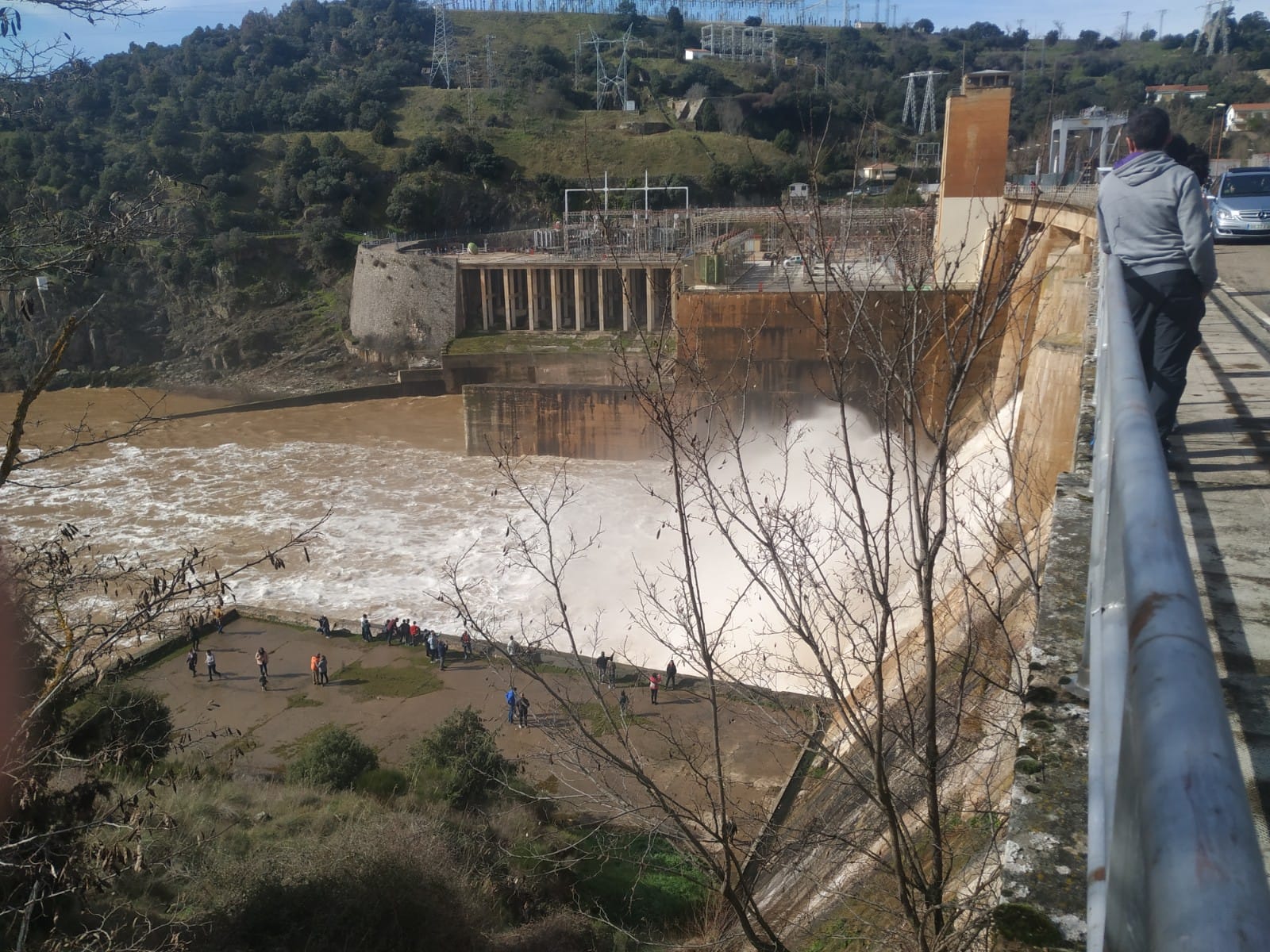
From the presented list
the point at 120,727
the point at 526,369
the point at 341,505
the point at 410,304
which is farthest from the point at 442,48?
the point at 120,727

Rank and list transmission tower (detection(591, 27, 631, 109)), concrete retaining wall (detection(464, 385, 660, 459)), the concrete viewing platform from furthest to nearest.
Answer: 1. transmission tower (detection(591, 27, 631, 109))
2. concrete retaining wall (detection(464, 385, 660, 459))
3. the concrete viewing platform

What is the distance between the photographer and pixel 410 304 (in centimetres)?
4244

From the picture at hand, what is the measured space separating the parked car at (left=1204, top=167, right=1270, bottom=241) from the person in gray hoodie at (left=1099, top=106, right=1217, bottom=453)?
897 centimetres

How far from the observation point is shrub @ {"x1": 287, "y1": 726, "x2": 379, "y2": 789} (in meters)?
11.8

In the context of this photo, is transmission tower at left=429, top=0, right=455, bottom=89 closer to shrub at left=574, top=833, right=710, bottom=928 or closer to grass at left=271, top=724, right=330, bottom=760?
grass at left=271, top=724, right=330, bottom=760

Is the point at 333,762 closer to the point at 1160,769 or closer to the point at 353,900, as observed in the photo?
the point at 353,900

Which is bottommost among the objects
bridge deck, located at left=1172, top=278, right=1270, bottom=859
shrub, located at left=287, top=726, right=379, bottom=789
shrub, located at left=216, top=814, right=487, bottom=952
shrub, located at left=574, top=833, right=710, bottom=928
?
shrub, located at left=574, top=833, right=710, bottom=928

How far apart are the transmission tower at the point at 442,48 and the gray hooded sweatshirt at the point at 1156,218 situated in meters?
94.0

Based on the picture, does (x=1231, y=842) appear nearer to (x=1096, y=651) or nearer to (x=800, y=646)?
(x=1096, y=651)

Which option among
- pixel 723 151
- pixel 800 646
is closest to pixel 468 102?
pixel 723 151

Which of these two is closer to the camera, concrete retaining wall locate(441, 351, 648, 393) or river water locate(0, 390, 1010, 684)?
river water locate(0, 390, 1010, 684)

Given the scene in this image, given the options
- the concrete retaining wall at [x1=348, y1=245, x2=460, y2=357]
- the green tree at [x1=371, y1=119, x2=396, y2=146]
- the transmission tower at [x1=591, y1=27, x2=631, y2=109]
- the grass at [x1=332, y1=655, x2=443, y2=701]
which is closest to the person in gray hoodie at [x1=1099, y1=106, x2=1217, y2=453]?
the grass at [x1=332, y1=655, x2=443, y2=701]

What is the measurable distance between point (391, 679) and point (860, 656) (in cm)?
1180

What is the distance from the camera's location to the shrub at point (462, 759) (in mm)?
11383
